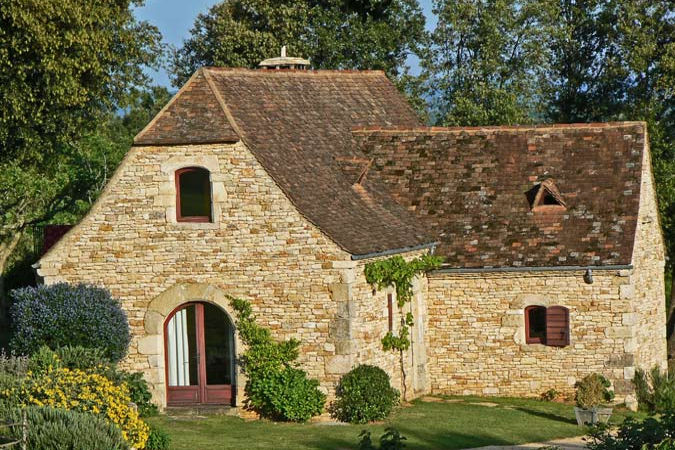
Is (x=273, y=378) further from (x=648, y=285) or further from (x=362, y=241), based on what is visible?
(x=648, y=285)

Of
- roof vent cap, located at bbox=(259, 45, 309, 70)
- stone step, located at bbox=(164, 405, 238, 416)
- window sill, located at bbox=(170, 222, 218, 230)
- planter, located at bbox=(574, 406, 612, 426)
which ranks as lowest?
planter, located at bbox=(574, 406, 612, 426)

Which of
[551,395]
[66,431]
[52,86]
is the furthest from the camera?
[52,86]

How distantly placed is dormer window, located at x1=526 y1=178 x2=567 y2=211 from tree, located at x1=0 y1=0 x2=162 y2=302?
12605mm

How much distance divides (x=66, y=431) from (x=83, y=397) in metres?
2.22

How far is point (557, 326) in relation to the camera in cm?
2748

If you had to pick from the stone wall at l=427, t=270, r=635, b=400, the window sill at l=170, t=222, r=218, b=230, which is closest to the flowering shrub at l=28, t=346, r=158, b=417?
the window sill at l=170, t=222, r=218, b=230

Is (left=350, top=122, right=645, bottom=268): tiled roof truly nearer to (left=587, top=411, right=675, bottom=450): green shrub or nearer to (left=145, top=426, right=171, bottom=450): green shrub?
(left=145, top=426, right=171, bottom=450): green shrub

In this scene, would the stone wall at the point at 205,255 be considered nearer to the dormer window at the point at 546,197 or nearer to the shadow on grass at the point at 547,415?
the shadow on grass at the point at 547,415

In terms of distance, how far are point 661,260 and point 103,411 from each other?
51.4 feet

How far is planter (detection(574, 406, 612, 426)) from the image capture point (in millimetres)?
24359

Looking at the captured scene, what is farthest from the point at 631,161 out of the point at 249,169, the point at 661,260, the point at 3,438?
the point at 3,438

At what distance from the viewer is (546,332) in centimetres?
2764

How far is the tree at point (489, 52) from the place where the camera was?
43.8 meters

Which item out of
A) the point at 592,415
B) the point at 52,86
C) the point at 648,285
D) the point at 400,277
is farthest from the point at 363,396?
the point at 52,86
